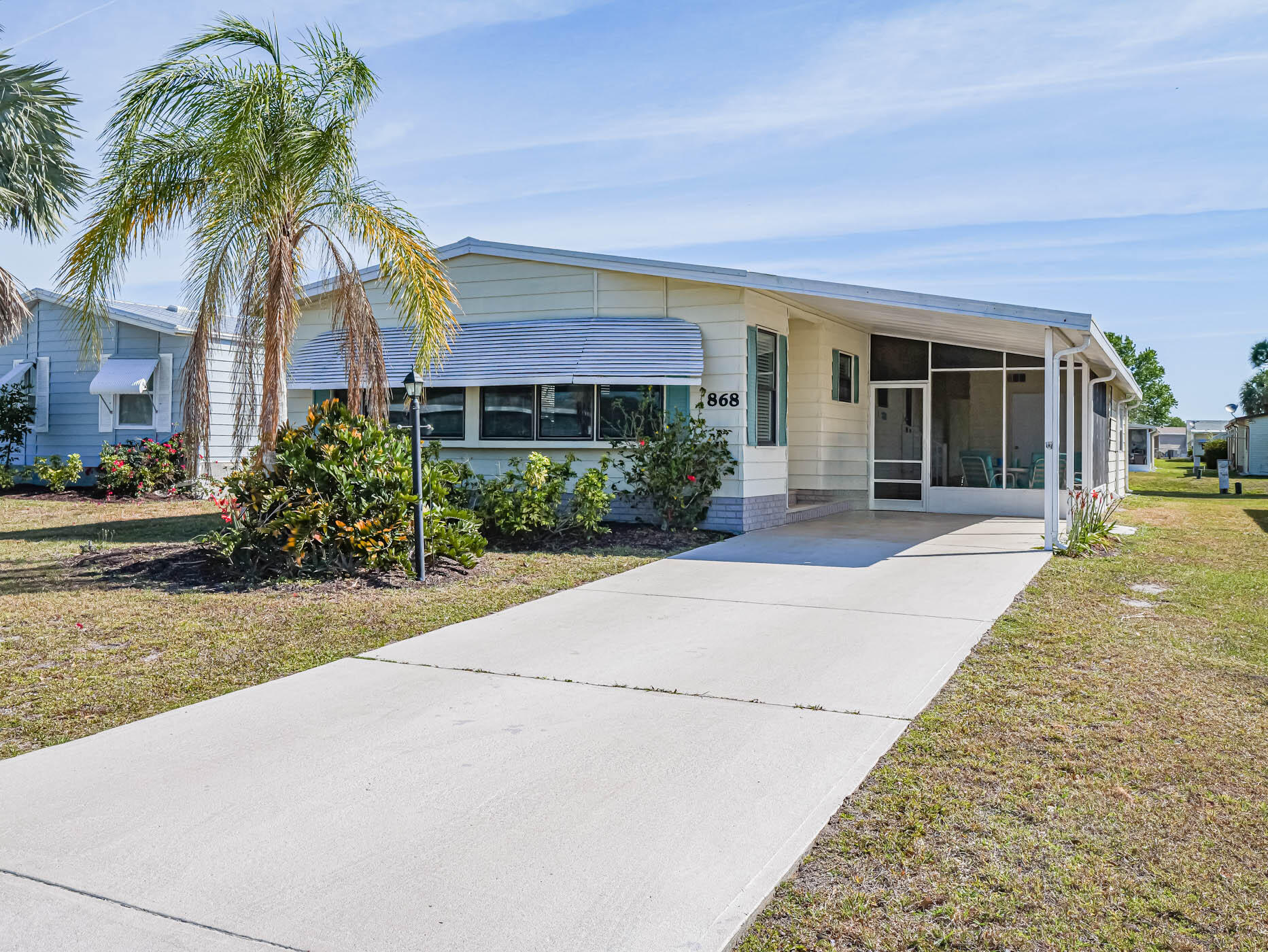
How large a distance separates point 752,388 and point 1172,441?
77.9 m

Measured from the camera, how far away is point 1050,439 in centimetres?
1051

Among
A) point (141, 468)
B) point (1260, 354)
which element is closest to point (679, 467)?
point (141, 468)

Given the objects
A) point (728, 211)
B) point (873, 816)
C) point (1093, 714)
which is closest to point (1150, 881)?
point (873, 816)

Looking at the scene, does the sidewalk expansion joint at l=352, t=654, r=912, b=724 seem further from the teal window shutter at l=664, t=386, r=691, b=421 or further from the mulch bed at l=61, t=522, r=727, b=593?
the teal window shutter at l=664, t=386, r=691, b=421

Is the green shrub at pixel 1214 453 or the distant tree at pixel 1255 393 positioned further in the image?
the distant tree at pixel 1255 393

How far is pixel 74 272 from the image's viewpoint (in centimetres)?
897

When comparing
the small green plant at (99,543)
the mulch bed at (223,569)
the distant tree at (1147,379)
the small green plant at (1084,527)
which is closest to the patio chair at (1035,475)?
the small green plant at (1084,527)

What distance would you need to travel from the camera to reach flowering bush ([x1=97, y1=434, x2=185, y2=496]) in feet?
55.9

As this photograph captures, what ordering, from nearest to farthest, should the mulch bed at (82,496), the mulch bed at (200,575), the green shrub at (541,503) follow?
the mulch bed at (200,575) → the green shrub at (541,503) → the mulch bed at (82,496)

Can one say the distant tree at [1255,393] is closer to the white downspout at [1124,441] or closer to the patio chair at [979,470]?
the white downspout at [1124,441]

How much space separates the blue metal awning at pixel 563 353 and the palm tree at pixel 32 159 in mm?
4907

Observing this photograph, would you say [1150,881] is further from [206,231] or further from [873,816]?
[206,231]

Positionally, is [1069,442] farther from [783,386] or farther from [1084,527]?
[783,386]

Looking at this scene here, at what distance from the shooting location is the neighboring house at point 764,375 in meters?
12.0
